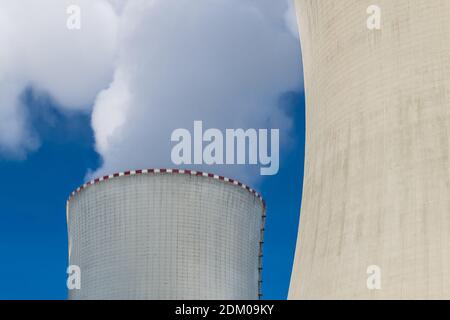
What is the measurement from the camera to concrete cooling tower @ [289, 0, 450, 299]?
293 inches

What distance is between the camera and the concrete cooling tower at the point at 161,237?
13719 mm

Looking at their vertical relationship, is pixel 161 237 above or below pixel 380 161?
above

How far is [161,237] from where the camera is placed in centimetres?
1390

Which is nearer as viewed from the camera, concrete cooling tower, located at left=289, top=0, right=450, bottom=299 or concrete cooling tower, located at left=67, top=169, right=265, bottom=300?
concrete cooling tower, located at left=289, top=0, right=450, bottom=299

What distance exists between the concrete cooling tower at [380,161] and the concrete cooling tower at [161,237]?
17.0 feet

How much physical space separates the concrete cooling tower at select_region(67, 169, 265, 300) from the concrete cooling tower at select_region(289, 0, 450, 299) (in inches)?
204

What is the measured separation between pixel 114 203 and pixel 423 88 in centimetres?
726

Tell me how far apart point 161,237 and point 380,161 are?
6660 mm

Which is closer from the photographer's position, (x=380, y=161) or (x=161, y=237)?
(x=380, y=161)

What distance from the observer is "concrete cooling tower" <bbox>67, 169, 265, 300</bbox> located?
13.7 m
